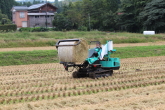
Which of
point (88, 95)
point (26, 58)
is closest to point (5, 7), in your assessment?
point (26, 58)

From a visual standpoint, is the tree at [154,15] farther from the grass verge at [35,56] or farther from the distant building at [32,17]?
the grass verge at [35,56]

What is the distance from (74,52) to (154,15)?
4317cm

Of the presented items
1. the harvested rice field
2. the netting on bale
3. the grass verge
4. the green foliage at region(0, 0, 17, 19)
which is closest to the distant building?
the green foliage at region(0, 0, 17, 19)

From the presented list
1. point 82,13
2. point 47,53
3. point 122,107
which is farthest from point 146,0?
point 122,107

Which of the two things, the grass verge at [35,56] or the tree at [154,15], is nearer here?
the grass verge at [35,56]

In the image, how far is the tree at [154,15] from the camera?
50.3m

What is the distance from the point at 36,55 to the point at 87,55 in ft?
34.0

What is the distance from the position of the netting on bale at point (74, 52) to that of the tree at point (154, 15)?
41.8 m

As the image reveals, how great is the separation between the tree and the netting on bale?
41.8 metres

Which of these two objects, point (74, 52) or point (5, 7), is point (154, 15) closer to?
point (74, 52)

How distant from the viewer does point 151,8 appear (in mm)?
51688

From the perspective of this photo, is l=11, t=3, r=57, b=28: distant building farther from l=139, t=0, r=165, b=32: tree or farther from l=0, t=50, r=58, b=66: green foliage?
l=0, t=50, r=58, b=66: green foliage

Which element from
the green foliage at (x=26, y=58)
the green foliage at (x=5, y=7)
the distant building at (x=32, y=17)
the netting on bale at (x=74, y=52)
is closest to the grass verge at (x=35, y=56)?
the green foliage at (x=26, y=58)

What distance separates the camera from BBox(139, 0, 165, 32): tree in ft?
165
